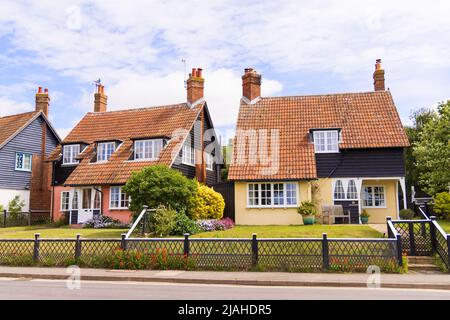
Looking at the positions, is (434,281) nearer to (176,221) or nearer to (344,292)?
(344,292)

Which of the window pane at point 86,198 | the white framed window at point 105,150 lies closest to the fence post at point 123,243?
the window pane at point 86,198

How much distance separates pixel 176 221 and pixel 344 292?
396 inches

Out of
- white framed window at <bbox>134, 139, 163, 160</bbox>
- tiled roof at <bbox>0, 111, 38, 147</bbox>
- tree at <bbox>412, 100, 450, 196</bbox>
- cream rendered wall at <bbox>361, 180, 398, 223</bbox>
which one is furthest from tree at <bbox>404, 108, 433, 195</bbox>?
tiled roof at <bbox>0, 111, 38, 147</bbox>

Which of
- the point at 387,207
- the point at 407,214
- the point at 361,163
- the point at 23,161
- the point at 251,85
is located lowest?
the point at 407,214

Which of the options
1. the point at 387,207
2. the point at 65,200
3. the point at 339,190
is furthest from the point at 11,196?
the point at 387,207

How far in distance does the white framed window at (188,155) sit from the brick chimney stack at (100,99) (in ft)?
31.8

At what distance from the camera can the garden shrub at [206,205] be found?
2138 cm

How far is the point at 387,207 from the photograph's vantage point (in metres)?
25.1

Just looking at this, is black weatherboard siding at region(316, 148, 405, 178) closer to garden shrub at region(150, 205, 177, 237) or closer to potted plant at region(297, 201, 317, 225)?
potted plant at region(297, 201, 317, 225)

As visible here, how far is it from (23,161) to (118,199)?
430 inches

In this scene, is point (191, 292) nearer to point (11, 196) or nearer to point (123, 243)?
point (123, 243)

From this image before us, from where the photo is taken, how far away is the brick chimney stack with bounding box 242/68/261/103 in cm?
2841

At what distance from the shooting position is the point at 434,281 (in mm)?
11461
